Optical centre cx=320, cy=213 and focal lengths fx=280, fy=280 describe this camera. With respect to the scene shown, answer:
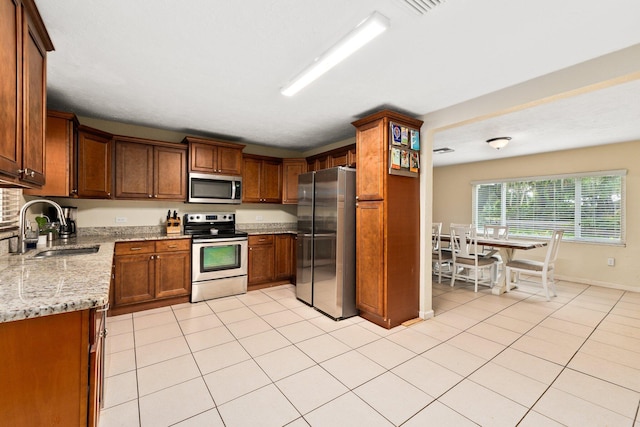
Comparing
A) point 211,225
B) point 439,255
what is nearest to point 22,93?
point 211,225

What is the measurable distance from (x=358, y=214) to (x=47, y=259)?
9.02 ft

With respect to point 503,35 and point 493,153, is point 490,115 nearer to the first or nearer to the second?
point 503,35

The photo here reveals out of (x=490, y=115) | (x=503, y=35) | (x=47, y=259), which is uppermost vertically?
(x=503, y=35)

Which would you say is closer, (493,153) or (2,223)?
(2,223)

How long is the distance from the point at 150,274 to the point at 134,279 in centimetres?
17

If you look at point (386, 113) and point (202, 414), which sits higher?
point (386, 113)

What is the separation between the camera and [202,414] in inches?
68.5

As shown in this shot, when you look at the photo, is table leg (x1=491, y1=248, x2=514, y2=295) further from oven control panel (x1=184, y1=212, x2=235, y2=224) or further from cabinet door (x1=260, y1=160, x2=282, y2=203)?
oven control panel (x1=184, y1=212, x2=235, y2=224)

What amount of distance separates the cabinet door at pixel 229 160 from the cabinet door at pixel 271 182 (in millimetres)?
533

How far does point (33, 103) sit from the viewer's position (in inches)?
62.2

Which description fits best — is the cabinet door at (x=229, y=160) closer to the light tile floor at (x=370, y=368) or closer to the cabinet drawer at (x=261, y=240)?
the cabinet drawer at (x=261, y=240)

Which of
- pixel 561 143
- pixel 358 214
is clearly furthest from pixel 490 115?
pixel 561 143

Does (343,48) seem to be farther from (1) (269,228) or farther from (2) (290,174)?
(1) (269,228)

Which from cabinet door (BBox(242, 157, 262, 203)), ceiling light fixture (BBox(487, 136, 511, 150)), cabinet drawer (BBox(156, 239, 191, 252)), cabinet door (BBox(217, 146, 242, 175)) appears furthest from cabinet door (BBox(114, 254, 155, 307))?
ceiling light fixture (BBox(487, 136, 511, 150))
